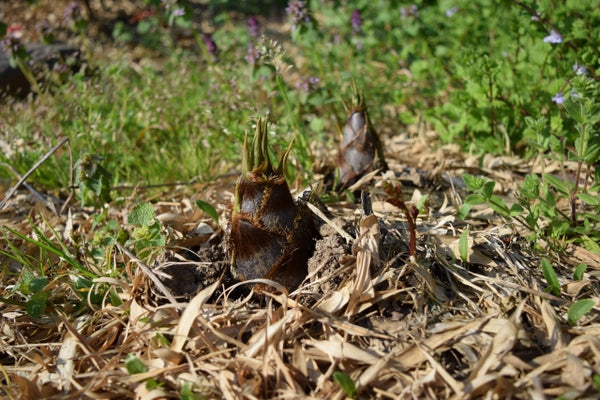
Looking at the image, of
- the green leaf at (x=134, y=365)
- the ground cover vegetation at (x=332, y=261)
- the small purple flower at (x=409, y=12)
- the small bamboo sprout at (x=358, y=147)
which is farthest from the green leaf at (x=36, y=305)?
the small purple flower at (x=409, y=12)

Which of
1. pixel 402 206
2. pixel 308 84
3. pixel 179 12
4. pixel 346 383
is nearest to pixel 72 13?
pixel 179 12

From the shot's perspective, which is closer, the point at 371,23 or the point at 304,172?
the point at 304,172

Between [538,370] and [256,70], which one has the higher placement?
[256,70]

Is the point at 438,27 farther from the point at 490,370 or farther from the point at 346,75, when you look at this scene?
the point at 490,370

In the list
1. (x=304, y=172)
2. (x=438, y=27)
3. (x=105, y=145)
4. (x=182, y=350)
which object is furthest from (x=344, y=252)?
(x=438, y=27)

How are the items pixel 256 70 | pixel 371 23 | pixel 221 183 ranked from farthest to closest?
1. pixel 371 23
2. pixel 256 70
3. pixel 221 183

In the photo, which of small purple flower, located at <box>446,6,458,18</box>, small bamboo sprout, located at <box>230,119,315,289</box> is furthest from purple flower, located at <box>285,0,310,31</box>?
small bamboo sprout, located at <box>230,119,315,289</box>

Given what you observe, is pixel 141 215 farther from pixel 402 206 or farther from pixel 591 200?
pixel 591 200
